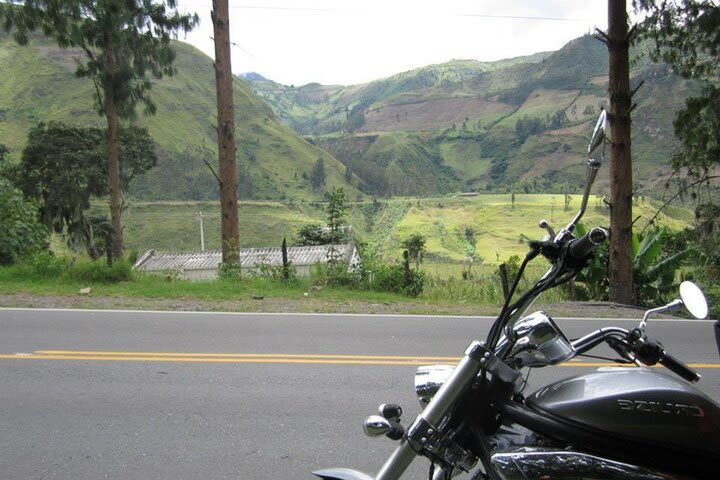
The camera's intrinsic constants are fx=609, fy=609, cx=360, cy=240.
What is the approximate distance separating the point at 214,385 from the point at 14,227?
40.1ft

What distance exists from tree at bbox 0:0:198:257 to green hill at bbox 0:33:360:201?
185 ft

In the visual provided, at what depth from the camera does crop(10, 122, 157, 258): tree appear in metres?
31.5

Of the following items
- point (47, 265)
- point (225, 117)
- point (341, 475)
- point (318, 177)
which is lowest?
point (47, 265)

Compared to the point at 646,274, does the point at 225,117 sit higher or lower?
higher

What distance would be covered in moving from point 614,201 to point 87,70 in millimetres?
17997

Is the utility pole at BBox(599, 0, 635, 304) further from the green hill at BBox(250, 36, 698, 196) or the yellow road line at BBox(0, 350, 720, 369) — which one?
the green hill at BBox(250, 36, 698, 196)

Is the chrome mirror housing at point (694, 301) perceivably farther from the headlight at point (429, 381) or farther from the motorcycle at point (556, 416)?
the headlight at point (429, 381)

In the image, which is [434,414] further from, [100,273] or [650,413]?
[100,273]

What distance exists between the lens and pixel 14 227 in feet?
50.5

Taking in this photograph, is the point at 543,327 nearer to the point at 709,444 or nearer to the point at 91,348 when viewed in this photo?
the point at 709,444

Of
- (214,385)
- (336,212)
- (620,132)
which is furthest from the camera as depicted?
(336,212)

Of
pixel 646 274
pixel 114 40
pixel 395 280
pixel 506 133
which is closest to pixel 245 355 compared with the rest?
pixel 395 280

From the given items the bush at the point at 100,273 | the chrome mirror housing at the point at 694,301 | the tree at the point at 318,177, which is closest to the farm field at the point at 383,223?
the tree at the point at 318,177

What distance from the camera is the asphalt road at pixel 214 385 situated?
4.31 meters
